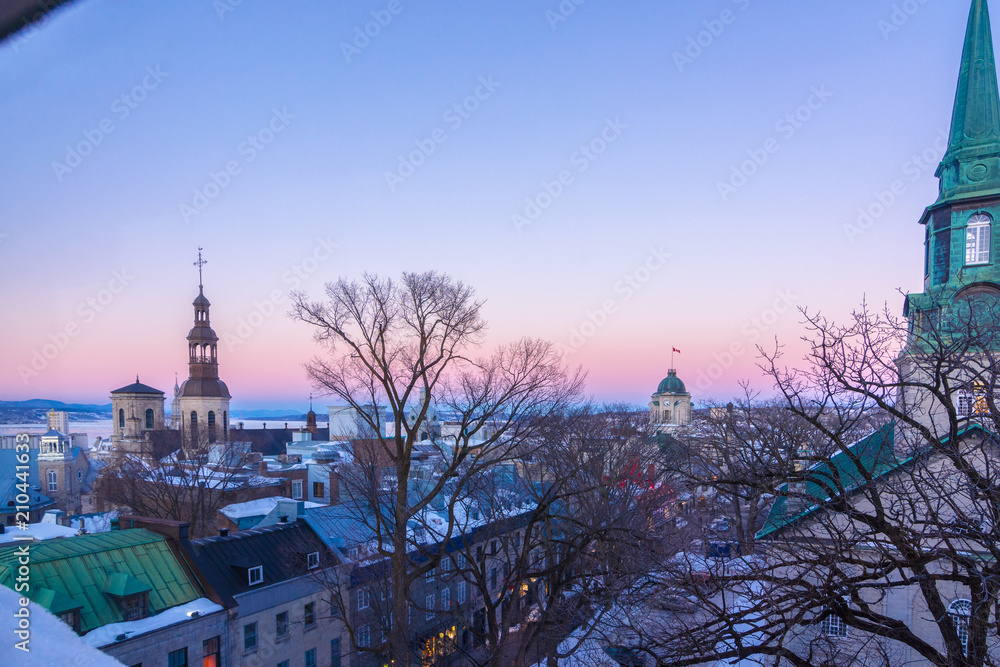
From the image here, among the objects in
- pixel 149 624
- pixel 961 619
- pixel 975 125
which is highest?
pixel 975 125

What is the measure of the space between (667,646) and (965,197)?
1634 cm

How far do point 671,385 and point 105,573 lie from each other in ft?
249

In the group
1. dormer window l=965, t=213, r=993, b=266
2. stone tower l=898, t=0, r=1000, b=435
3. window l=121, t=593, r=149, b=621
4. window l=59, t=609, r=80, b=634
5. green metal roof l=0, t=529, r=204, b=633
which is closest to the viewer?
window l=59, t=609, r=80, b=634

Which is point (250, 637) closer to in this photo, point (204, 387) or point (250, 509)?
point (250, 509)

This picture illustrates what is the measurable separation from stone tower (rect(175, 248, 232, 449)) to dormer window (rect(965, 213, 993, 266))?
2271 inches

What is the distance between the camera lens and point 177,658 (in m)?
14.8

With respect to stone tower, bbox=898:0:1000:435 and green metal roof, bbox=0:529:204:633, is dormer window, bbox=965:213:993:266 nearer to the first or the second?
stone tower, bbox=898:0:1000:435

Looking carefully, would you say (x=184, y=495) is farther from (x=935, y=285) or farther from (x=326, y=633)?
(x=935, y=285)

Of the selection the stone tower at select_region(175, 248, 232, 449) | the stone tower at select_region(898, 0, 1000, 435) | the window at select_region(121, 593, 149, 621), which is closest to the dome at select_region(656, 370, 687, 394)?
the stone tower at select_region(175, 248, 232, 449)

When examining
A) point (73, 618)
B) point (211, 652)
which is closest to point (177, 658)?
point (211, 652)

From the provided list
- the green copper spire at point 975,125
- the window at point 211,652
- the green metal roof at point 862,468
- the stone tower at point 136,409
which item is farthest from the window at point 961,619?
the stone tower at point 136,409

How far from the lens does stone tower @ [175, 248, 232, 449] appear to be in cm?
5356

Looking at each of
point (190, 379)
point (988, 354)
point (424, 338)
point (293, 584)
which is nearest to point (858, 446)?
point (988, 354)

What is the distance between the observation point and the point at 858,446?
9.45 m
